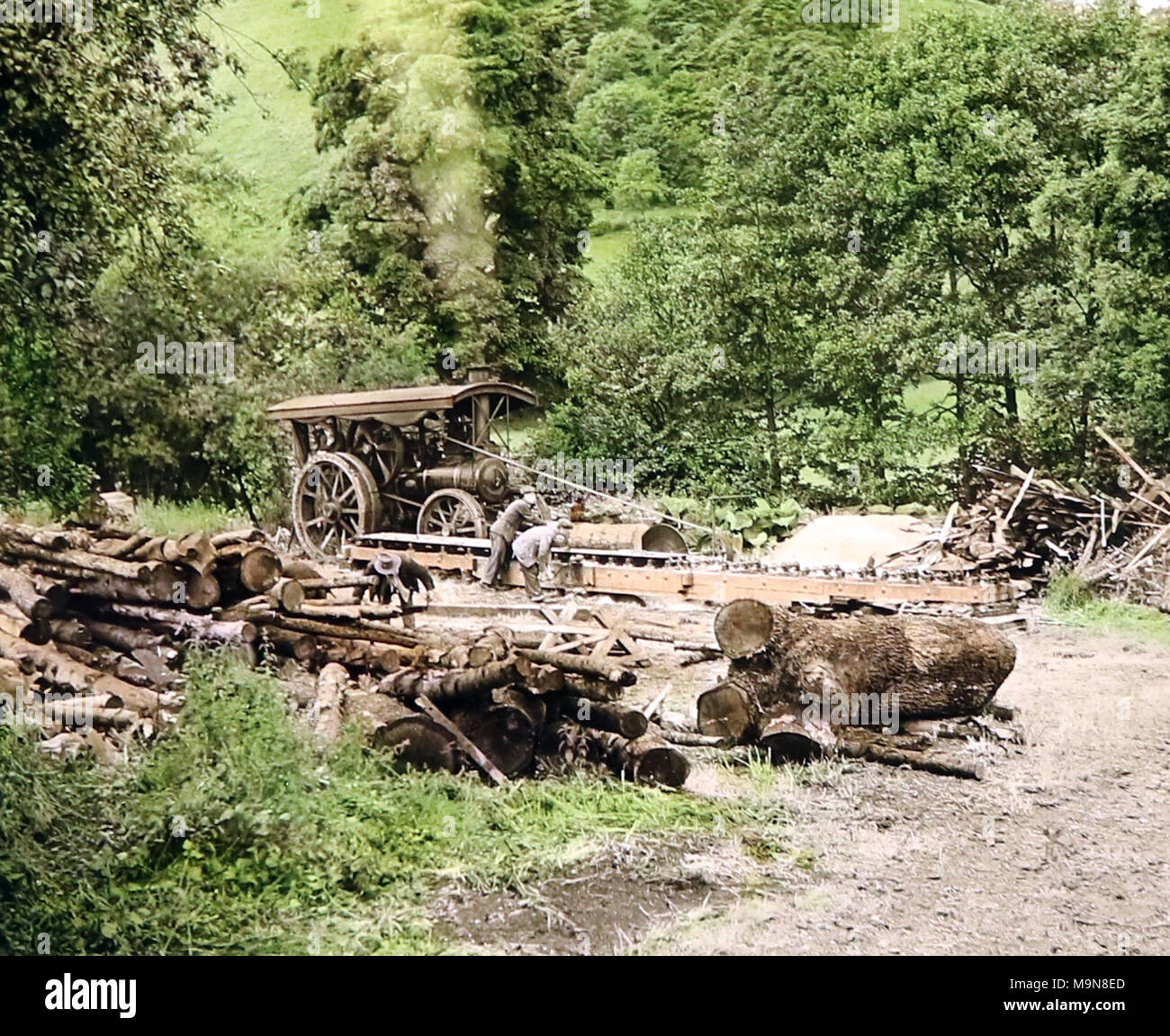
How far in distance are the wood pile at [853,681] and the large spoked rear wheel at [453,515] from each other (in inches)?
36.3

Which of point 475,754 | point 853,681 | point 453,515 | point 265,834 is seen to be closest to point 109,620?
point 265,834

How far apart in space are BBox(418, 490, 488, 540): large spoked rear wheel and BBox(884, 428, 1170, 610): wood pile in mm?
1475

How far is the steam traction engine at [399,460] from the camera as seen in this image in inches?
188

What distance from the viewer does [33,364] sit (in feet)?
16.2

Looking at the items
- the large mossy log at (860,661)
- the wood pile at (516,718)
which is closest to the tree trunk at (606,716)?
the wood pile at (516,718)

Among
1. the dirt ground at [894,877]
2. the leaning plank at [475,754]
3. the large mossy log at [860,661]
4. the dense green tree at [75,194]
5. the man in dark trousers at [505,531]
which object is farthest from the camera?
the dense green tree at [75,194]

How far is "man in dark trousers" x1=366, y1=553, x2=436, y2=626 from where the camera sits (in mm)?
4762

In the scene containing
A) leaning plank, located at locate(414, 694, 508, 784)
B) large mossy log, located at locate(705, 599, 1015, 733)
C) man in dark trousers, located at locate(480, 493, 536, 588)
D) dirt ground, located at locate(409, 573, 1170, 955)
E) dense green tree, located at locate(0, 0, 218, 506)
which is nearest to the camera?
dirt ground, located at locate(409, 573, 1170, 955)

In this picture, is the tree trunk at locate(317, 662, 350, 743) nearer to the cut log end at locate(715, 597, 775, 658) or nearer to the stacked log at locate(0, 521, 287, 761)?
the stacked log at locate(0, 521, 287, 761)

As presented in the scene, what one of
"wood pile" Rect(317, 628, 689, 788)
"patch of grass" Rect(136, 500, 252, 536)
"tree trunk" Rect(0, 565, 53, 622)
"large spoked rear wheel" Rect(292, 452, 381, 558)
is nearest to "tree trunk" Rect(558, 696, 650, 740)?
"wood pile" Rect(317, 628, 689, 788)

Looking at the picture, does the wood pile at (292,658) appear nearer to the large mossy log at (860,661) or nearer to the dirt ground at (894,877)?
the dirt ground at (894,877)

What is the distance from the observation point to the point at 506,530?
4.77 meters

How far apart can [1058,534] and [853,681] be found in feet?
3.08
